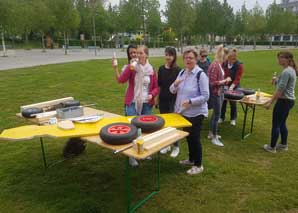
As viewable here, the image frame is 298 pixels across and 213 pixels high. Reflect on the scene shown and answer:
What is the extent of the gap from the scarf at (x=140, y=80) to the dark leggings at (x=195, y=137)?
80 centimetres

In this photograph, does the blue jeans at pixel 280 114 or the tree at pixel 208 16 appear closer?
the blue jeans at pixel 280 114

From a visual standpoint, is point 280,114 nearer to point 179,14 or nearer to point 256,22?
point 179,14

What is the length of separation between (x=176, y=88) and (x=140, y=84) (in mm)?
551

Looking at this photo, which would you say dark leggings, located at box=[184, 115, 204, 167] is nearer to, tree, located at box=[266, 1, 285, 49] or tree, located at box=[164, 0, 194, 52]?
tree, located at box=[164, 0, 194, 52]

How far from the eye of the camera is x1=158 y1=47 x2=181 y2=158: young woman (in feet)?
13.6

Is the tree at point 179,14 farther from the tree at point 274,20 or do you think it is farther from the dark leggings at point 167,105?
the dark leggings at point 167,105

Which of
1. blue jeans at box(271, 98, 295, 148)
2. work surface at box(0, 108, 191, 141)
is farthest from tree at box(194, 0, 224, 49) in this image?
work surface at box(0, 108, 191, 141)

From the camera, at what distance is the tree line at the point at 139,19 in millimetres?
28844

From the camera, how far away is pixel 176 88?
3869mm

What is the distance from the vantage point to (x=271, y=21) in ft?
167

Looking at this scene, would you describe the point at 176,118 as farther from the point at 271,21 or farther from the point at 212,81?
the point at 271,21

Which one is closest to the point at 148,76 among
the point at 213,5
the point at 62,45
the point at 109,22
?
the point at 213,5

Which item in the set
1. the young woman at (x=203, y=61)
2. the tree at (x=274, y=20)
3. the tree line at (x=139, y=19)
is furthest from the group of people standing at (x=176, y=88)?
the tree at (x=274, y=20)

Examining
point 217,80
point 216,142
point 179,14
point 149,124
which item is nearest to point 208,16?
point 179,14
